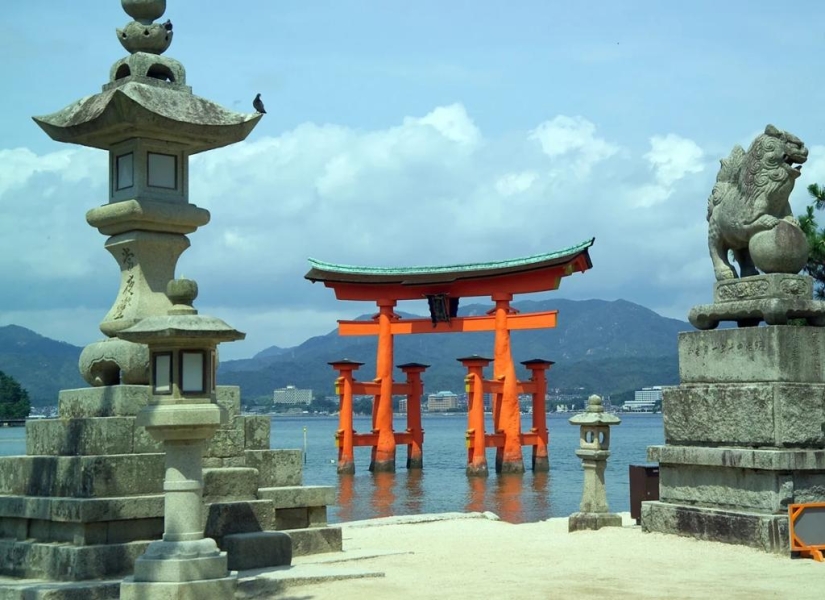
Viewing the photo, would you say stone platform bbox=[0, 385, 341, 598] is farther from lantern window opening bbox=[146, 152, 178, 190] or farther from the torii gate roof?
the torii gate roof

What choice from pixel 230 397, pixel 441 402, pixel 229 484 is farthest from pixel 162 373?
pixel 441 402

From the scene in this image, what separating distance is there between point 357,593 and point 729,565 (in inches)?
115

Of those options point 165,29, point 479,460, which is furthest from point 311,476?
point 165,29

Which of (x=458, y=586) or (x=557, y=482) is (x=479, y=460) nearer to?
(x=557, y=482)

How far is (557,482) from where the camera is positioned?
3319cm

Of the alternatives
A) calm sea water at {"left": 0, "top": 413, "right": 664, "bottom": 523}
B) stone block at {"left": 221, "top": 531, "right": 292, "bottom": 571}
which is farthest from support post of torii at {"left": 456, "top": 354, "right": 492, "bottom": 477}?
stone block at {"left": 221, "top": 531, "right": 292, "bottom": 571}

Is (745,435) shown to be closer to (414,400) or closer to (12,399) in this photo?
(414,400)

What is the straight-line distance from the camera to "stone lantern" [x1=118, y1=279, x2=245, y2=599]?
6922 mm

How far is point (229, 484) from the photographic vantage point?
8836mm

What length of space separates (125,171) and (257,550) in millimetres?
3491

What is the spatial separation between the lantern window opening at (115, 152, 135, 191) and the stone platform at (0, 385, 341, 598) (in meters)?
1.84

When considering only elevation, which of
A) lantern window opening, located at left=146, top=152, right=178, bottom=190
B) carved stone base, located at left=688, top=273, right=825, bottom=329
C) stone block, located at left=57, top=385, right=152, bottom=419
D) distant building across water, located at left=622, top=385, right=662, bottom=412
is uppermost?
lantern window opening, located at left=146, top=152, right=178, bottom=190

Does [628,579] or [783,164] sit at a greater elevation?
[783,164]

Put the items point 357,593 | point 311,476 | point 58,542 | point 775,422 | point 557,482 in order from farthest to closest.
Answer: point 311,476 → point 557,482 → point 775,422 → point 58,542 → point 357,593
